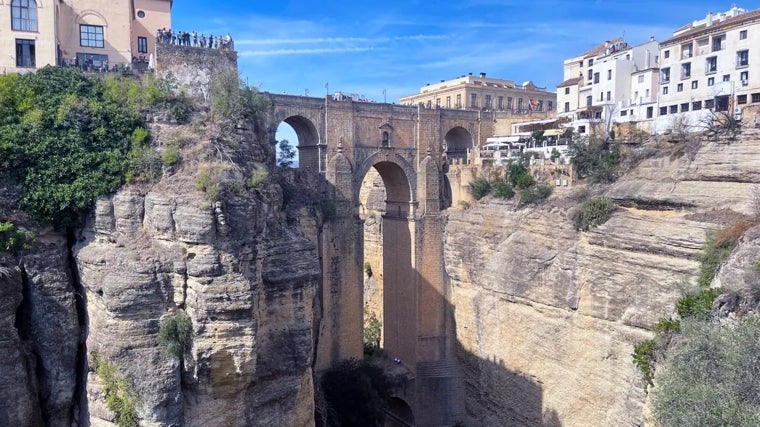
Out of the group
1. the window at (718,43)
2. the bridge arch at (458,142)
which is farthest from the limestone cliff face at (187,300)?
the window at (718,43)

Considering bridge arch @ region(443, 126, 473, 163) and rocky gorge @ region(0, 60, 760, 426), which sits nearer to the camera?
rocky gorge @ region(0, 60, 760, 426)

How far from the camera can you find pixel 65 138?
1302cm

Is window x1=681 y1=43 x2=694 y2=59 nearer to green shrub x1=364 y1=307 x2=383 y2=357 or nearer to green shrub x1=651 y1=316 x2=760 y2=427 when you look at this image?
green shrub x1=364 y1=307 x2=383 y2=357

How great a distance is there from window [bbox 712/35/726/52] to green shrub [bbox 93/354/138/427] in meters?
28.1

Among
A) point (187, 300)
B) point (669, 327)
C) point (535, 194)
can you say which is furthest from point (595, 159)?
point (187, 300)

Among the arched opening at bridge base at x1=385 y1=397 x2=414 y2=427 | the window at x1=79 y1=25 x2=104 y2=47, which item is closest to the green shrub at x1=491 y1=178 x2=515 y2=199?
the arched opening at bridge base at x1=385 y1=397 x2=414 y2=427

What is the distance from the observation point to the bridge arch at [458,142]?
105ft

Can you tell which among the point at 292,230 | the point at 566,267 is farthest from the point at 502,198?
the point at 292,230

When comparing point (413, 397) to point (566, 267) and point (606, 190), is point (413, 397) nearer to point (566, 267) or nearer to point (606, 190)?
point (566, 267)

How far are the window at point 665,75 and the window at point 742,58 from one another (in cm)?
369

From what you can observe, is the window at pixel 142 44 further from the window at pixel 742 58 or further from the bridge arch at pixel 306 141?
the window at pixel 742 58

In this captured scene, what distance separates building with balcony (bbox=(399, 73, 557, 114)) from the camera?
42688 mm

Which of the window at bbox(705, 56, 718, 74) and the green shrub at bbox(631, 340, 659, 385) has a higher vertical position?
the window at bbox(705, 56, 718, 74)

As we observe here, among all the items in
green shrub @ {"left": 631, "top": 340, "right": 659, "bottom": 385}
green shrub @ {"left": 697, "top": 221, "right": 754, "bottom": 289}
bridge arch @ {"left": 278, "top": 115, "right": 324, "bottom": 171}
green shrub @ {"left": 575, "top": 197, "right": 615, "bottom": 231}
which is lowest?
green shrub @ {"left": 631, "top": 340, "right": 659, "bottom": 385}
